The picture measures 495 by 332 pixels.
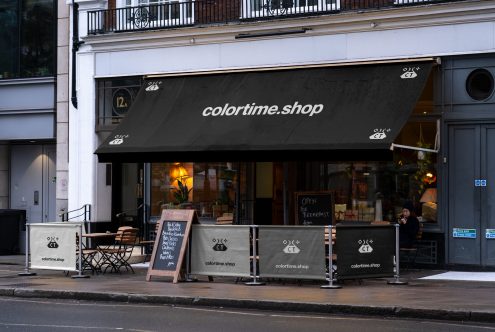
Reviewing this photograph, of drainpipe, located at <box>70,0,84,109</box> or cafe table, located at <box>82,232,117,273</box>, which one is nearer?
cafe table, located at <box>82,232,117,273</box>

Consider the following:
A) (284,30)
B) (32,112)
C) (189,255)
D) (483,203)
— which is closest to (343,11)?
(284,30)

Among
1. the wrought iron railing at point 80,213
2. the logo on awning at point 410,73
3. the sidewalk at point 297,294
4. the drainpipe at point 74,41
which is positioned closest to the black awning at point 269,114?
the logo on awning at point 410,73

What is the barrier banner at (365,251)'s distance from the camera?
51.2 feet

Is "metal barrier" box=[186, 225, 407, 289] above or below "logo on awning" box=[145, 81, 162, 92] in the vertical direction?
below

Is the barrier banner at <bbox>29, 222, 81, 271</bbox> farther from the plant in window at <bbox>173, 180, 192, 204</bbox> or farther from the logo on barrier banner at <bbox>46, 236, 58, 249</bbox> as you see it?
→ the plant in window at <bbox>173, 180, 192, 204</bbox>

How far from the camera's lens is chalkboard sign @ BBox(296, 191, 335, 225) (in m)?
19.3

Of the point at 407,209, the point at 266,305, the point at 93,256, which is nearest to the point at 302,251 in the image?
the point at 266,305

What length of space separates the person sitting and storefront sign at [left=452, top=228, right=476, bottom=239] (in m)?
0.78

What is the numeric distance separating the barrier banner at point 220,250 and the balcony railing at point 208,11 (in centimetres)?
561

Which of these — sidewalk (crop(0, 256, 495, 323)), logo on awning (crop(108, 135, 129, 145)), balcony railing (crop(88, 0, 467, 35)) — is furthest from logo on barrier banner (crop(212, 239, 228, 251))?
balcony railing (crop(88, 0, 467, 35))

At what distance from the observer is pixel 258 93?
19047 millimetres

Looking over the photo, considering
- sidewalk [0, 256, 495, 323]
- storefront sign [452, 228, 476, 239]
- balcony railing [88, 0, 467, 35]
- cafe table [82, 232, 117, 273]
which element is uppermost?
balcony railing [88, 0, 467, 35]

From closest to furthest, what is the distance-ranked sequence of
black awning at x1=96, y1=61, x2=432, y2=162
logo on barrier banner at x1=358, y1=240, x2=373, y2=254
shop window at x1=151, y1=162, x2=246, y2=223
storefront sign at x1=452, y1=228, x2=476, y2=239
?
logo on barrier banner at x1=358, y1=240, x2=373, y2=254, black awning at x1=96, y1=61, x2=432, y2=162, storefront sign at x1=452, y1=228, x2=476, y2=239, shop window at x1=151, y1=162, x2=246, y2=223

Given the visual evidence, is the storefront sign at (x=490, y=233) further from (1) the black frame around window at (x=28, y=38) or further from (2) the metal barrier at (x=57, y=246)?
(1) the black frame around window at (x=28, y=38)
